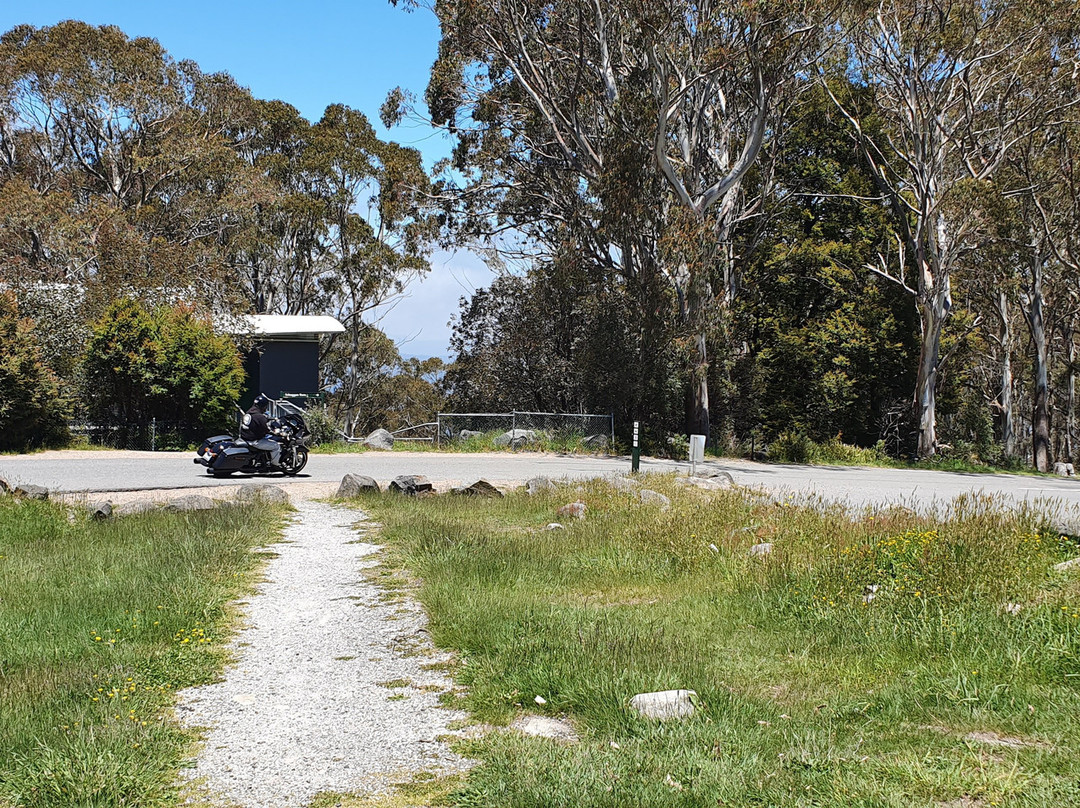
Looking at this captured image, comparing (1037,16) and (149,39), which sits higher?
(149,39)

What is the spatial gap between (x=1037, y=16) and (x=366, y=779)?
3061 cm

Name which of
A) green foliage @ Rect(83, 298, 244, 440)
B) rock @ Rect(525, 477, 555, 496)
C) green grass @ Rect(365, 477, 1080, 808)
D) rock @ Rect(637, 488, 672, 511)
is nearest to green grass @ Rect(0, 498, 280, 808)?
green grass @ Rect(365, 477, 1080, 808)

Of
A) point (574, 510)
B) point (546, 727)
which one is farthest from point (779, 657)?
point (574, 510)

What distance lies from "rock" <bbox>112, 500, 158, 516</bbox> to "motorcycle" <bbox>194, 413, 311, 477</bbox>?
186 inches

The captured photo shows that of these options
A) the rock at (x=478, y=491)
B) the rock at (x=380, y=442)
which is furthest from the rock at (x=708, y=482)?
the rock at (x=380, y=442)

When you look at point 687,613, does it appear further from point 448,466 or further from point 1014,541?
point 448,466

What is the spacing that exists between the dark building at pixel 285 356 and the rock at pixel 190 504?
65.8ft

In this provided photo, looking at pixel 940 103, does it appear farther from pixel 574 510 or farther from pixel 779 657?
pixel 779 657

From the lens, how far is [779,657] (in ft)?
20.0

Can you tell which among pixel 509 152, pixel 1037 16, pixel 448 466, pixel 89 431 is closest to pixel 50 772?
pixel 448 466

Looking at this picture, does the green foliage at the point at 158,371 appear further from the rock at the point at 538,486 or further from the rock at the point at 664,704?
the rock at the point at 664,704

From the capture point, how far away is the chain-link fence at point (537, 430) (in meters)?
27.3

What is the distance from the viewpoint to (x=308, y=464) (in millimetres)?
21406

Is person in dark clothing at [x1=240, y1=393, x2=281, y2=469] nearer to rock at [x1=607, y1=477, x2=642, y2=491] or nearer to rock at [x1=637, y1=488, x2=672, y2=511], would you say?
rock at [x1=607, y1=477, x2=642, y2=491]
